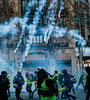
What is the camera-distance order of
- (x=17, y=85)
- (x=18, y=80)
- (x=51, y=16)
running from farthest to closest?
(x=51, y=16) < (x=18, y=80) < (x=17, y=85)

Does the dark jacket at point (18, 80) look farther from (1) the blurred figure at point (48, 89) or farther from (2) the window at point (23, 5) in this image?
(2) the window at point (23, 5)

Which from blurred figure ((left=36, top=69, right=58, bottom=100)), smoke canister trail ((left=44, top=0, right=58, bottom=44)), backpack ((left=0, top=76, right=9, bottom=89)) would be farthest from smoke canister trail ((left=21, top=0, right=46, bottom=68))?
blurred figure ((left=36, top=69, right=58, bottom=100))

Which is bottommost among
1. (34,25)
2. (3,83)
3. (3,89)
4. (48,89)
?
(3,89)

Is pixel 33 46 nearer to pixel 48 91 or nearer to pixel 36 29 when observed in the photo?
pixel 36 29

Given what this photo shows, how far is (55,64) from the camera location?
32438 millimetres

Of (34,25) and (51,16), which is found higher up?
(51,16)

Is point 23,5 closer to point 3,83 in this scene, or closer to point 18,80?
point 18,80

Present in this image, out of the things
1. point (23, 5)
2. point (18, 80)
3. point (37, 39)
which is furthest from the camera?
point (23, 5)

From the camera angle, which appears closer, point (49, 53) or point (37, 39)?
point (49, 53)

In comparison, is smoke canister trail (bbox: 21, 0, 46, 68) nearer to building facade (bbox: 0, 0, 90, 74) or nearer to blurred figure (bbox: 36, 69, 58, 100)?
building facade (bbox: 0, 0, 90, 74)

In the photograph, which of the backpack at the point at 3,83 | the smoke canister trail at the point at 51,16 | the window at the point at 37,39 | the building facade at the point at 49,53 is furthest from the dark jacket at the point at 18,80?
the window at the point at 37,39

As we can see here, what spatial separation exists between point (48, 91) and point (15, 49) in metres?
28.1

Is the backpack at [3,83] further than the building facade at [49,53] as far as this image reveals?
No

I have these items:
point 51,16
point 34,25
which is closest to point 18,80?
point 51,16
